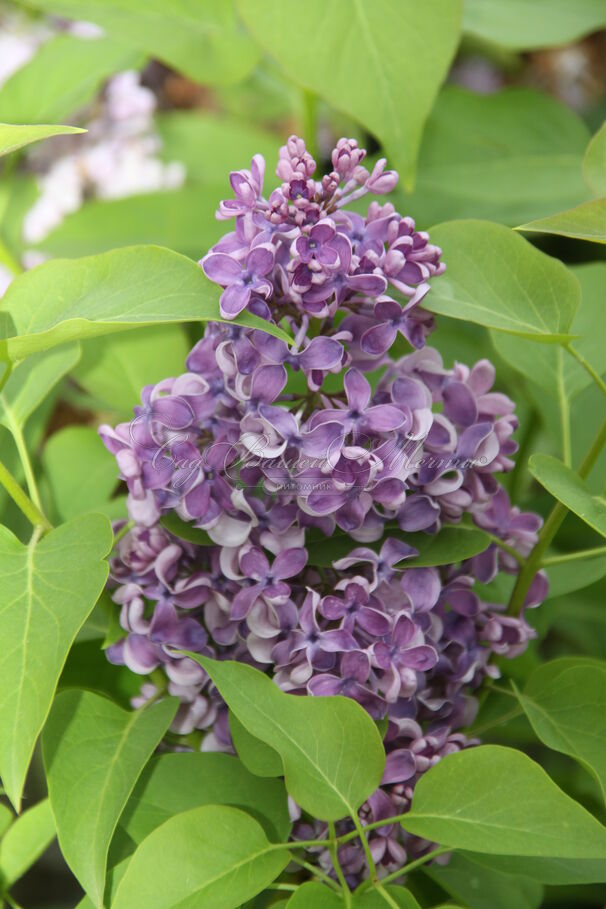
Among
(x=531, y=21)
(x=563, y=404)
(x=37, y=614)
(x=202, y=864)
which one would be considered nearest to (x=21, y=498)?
(x=37, y=614)

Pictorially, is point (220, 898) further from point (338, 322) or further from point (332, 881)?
point (338, 322)

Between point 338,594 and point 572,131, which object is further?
point 572,131

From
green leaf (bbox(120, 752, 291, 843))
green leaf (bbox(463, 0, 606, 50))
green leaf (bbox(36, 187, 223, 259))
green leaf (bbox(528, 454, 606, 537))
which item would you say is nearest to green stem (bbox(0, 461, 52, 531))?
green leaf (bbox(120, 752, 291, 843))

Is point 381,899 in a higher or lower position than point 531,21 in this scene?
lower

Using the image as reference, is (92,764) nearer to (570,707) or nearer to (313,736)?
(313,736)

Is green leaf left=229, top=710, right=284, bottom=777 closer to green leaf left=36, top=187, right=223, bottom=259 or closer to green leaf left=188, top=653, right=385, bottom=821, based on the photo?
green leaf left=188, top=653, right=385, bottom=821

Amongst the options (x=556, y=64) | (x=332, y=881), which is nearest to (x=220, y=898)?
(x=332, y=881)

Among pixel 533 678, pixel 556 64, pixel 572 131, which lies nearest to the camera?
pixel 533 678
